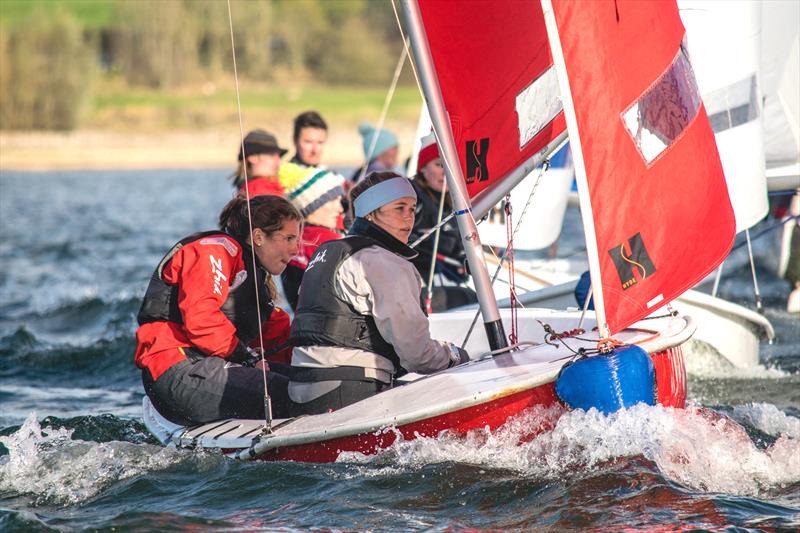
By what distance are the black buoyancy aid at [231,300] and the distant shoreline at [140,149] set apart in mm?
31507

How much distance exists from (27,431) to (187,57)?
4815 cm

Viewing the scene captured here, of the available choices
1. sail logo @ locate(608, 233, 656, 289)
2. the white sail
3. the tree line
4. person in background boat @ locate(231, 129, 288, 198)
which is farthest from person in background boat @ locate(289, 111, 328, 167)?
the tree line

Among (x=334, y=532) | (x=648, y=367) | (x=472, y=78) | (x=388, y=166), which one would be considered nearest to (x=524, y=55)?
(x=472, y=78)

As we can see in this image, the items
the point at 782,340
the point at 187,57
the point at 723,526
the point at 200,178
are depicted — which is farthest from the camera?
the point at 187,57

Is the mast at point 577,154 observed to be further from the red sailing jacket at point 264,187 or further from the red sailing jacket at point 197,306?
the red sailing jacket at point 264,187

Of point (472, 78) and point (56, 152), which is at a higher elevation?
point (56, 152)

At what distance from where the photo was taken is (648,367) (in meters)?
3.79

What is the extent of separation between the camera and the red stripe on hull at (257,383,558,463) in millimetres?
3859

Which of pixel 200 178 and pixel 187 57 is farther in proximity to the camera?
pixel 187 57

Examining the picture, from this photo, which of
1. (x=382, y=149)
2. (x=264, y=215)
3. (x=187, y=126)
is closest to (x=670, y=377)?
(x=264, y=215)

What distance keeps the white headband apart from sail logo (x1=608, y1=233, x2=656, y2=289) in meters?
0.79

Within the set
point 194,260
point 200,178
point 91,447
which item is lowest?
point 91,447

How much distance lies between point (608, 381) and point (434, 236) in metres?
2.75

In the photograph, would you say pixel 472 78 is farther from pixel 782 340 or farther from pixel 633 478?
pixel 782 340
